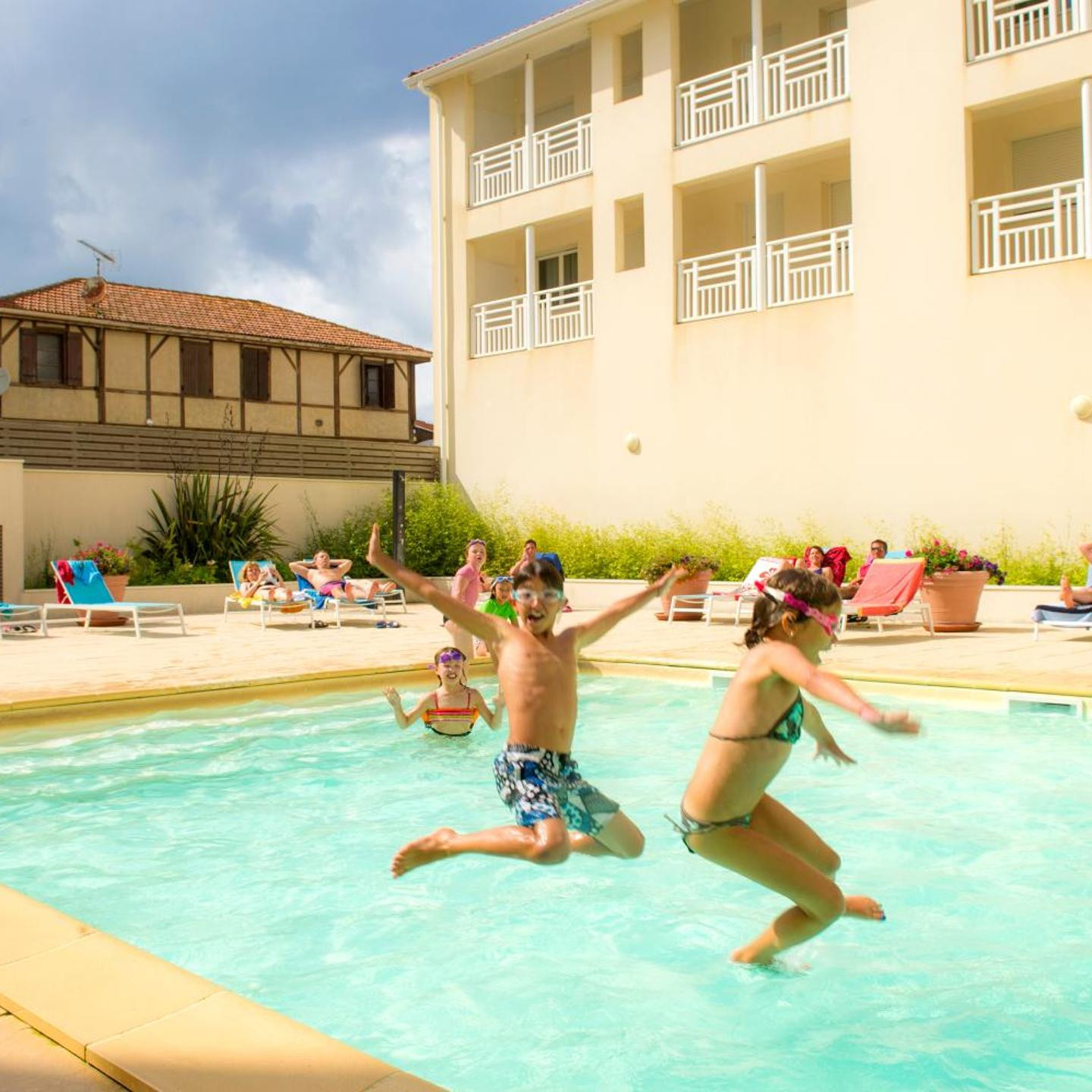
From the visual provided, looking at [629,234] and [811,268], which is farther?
[629,234]

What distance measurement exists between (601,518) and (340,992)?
49.3ft

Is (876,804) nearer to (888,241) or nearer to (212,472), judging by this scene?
(888,241)

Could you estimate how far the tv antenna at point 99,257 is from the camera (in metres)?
27.4

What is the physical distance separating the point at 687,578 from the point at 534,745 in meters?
11.1

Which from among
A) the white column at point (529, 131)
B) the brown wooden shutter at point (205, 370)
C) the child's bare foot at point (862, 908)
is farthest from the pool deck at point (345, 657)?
the brown wooden shutter at point (205, 370)

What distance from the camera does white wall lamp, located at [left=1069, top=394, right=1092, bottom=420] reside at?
1360cm

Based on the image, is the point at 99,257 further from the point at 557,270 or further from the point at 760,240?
the point at 760,240

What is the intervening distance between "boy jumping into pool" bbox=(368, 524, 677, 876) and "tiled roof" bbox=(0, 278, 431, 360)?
24.0 metres

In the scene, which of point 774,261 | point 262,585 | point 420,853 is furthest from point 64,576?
point 420,853

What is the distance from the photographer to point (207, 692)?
834cm

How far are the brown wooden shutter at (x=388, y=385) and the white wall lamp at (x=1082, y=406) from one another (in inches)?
777

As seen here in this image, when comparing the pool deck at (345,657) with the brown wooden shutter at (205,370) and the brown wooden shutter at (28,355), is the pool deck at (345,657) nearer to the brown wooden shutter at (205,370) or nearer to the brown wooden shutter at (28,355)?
the brown wooden shutter at (28,355)

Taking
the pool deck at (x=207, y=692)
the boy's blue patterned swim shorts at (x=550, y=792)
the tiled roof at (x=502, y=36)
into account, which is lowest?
the pool deck at (x=207, y=692)

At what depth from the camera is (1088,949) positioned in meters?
4.28
